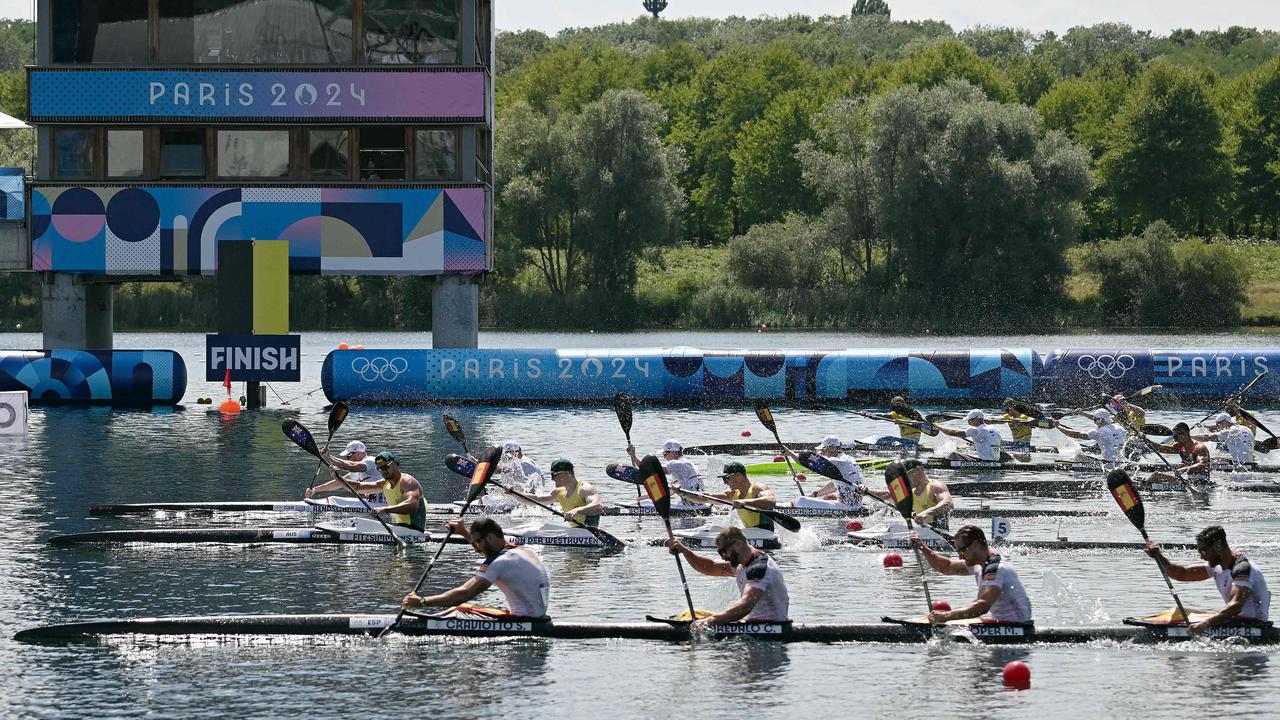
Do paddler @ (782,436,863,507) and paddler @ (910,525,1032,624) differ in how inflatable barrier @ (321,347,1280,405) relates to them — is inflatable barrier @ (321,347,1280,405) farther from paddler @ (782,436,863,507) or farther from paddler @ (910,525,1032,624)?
paddler @ (910,525,1032,624)

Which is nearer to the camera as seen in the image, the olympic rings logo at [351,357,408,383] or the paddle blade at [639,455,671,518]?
the paddle blade at [639,455,671,518]

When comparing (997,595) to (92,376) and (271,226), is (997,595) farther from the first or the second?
(92,376)

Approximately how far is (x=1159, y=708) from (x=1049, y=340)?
6740cm

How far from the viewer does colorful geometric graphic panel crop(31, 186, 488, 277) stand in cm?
5172

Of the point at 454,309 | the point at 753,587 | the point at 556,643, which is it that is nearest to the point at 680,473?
the point at 556,643

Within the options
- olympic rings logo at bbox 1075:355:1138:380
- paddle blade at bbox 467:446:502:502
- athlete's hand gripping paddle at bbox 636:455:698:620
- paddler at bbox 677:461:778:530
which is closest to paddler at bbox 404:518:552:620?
athlete's hand gripping paddle at bbox 636:455:698:620

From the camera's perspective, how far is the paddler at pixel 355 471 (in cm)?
2864

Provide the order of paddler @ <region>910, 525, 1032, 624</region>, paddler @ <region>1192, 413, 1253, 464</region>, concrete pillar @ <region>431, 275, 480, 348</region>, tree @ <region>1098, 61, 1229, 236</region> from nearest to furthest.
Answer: paddler @ <region>910, 525, 1032, 624</region> < paddler @ <region>1192, 413, 1253, 464</region> < concrete pillar @ <region>431, 275, 480, 348</region> < tree @ <region>1098, 61, 1229, 236</region>

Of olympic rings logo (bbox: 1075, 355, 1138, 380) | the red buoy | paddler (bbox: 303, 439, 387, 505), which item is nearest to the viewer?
the red buoy

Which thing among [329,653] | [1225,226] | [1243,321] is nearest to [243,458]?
[329,653]

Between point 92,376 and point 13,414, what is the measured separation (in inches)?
304

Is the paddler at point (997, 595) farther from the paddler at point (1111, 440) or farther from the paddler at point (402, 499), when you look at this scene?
the paddler at point (1111, 440)

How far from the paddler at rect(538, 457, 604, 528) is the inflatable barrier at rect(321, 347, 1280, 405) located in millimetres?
26264

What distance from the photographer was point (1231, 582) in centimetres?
1953
